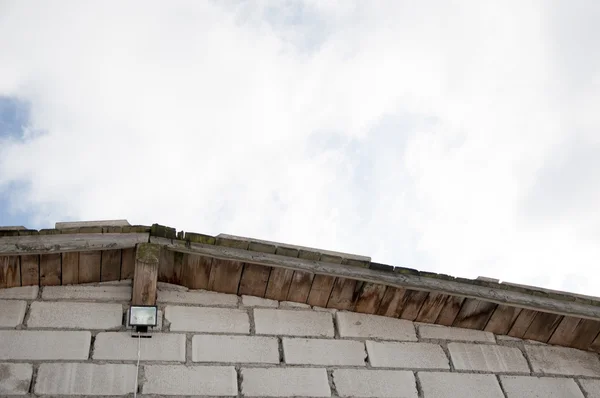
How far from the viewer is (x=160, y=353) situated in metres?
3.89

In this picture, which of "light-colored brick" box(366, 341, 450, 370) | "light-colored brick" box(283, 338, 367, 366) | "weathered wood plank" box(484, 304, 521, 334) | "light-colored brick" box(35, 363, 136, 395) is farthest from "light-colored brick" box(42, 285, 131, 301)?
"weathered wood plank" box(484, 304, 521, 334)

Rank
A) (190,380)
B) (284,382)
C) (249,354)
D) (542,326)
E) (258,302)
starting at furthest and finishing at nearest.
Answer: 1. (542,326)
2. (258,302)
3. (249,354)
4. (284,382)
5. (190,380)

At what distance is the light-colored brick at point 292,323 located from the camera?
4195mm

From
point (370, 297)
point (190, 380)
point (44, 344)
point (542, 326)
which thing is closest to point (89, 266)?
point (44, 344)

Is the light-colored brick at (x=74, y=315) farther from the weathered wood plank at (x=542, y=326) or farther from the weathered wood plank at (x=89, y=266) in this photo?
the weathered wood plank at (x=542, y=326)

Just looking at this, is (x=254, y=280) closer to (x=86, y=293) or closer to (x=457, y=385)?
(x=86, y=293)

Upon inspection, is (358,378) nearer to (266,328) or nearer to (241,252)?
(266,328)

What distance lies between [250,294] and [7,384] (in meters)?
1.53

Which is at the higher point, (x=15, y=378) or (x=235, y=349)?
(x=235, y=349)

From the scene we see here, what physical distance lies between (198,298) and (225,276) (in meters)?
0.23

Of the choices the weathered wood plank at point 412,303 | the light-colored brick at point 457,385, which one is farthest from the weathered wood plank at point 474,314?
the light-colored brick at point 457,385

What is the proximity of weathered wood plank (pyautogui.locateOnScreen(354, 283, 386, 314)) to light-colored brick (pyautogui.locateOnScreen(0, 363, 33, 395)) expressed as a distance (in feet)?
6.72

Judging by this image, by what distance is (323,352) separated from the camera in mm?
4121

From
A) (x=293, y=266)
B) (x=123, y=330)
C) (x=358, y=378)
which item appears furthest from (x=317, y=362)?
(x=123, y=330)
